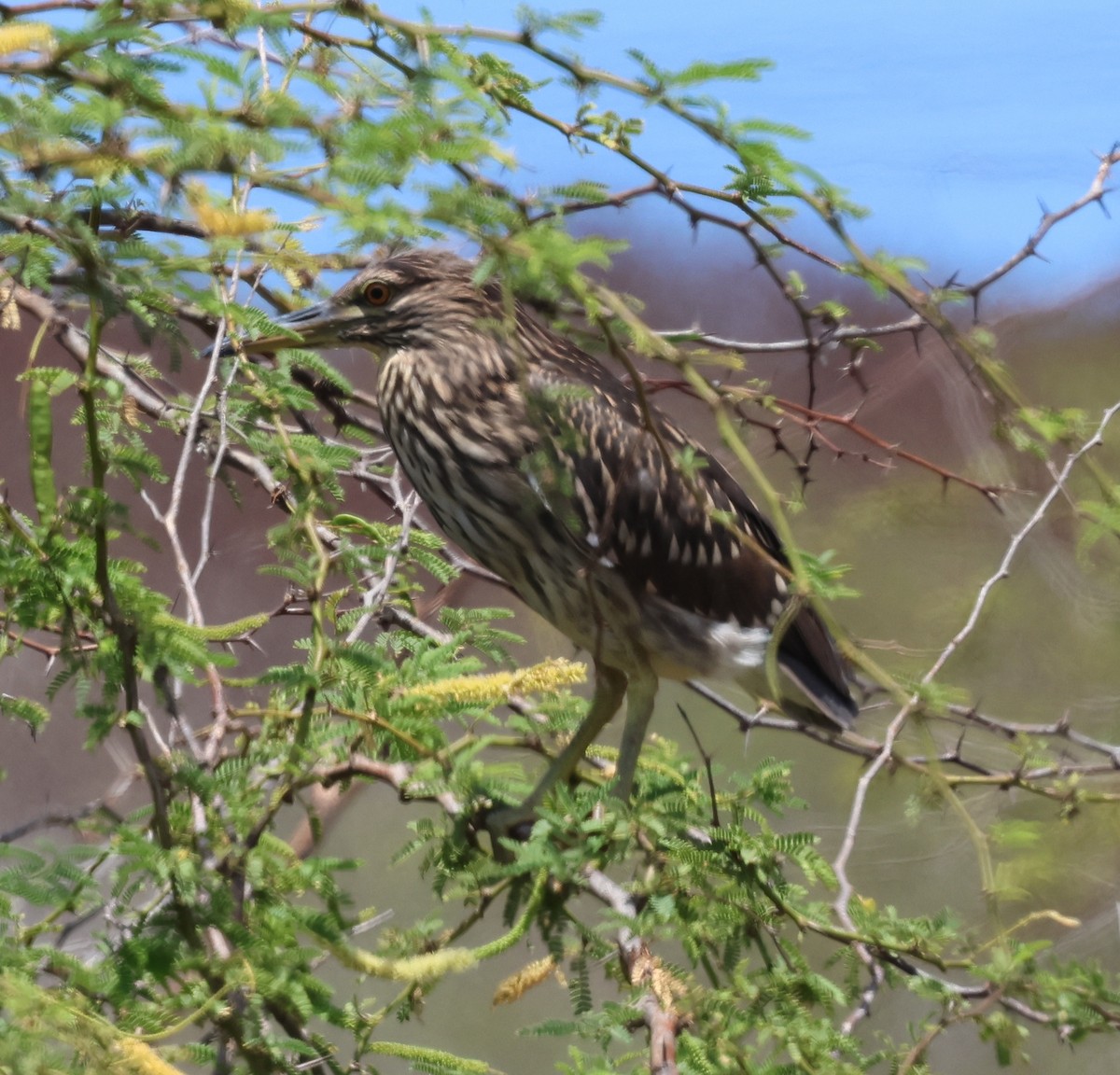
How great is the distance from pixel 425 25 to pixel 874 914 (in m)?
1.09

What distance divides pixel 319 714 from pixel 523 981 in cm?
36

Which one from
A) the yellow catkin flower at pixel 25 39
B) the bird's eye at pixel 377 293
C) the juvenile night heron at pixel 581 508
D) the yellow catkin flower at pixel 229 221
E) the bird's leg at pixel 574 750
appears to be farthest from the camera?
the bird's eye at pixel 377 293

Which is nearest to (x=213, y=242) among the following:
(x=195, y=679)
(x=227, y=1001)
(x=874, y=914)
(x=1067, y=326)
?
(x=195, y=679)

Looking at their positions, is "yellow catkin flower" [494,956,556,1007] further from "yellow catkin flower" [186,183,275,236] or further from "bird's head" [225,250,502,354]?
"bird's head" [225,250,502,354]

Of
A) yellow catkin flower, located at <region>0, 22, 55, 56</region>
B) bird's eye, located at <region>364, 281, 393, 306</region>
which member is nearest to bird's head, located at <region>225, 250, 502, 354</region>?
bird's eye, located at <region>364, 281, 393, 306</region>

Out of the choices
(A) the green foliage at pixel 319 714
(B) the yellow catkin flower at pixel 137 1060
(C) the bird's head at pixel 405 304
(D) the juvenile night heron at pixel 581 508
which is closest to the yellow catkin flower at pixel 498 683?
(A) the green foliage at pixel 319 714

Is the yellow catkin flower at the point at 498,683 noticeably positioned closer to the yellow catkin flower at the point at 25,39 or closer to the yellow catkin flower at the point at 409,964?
the yellow catkin flower at the point at 409,964

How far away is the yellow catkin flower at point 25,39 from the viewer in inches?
29.8

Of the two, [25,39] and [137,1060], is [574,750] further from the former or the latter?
[25,39]

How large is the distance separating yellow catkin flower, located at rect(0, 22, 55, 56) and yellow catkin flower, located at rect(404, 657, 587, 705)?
0.72 metres

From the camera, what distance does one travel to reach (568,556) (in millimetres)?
1800

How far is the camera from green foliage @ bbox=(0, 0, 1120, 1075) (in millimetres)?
790

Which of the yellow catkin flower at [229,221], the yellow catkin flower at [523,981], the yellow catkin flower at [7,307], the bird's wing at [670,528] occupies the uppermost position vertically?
the yellow catkin flower at [229,221]

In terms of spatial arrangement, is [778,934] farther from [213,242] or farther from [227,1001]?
[213,242]
